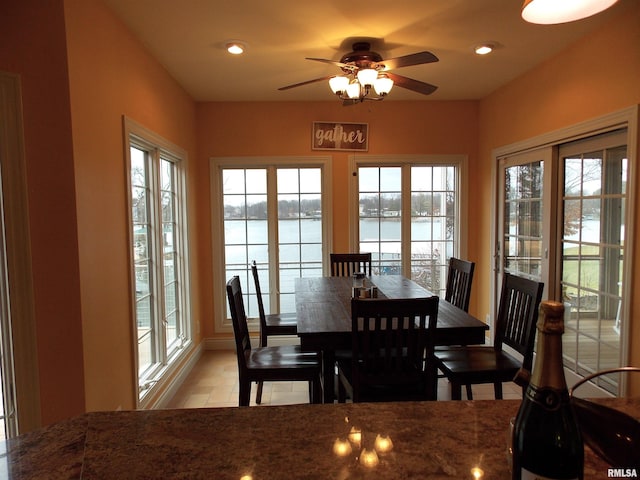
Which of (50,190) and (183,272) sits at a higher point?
(50,190)

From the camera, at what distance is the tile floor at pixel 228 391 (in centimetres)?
302

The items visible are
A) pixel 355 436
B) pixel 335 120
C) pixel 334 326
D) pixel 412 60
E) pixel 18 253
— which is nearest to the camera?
pixel 355 436

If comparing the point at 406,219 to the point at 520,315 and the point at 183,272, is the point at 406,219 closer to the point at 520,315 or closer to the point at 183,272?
the point at 520,315

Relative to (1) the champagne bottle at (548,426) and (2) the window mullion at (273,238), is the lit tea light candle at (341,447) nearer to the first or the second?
(1) the champagne bottle at (548,426)

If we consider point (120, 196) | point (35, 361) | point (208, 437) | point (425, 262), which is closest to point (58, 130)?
point (120, 196)

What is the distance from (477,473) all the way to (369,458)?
0.64ft

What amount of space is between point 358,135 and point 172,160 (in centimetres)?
193

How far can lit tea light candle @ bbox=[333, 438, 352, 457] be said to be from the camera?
2.46 feet

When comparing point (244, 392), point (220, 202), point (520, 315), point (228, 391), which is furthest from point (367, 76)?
point (228, 391)

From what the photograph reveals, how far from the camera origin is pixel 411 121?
417 cm

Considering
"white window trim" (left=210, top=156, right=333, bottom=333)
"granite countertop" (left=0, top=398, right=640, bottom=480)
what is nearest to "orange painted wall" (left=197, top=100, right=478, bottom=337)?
"white window trim" (left=210, top=156, right=333, bottom=333)

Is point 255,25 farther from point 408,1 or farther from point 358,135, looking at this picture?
point 358,135

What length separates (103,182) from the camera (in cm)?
211

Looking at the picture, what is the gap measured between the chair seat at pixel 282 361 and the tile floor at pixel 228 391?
625 millimetres
